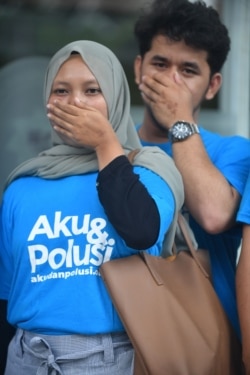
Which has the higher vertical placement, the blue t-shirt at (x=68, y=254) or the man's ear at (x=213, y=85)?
the man's ear at (x=213, y=85)

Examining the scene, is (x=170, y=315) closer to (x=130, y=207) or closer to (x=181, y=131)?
(x=130, y=207)

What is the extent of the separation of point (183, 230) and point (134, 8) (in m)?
2.25

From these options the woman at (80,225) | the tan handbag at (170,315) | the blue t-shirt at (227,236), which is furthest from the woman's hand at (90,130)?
the blue t-shirt at (227,236)

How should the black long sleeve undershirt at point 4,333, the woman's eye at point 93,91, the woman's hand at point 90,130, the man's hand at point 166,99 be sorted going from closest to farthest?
the woman's hand at point 90,130 → the woman's eye at point 93,91 → the black long sleeve undershirt at point 4,333 → the man's hand at point 166,99

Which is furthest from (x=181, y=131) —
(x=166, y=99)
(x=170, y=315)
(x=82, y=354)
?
(x=82, y=354)

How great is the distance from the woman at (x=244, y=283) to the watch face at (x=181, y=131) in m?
0.32

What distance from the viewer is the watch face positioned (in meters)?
2.72

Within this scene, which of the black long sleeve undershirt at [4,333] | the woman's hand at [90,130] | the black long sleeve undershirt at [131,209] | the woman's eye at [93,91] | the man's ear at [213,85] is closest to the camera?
the black long sleeve undershirt at [131,209]

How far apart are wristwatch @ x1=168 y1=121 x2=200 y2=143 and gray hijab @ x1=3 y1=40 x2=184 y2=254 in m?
0.21

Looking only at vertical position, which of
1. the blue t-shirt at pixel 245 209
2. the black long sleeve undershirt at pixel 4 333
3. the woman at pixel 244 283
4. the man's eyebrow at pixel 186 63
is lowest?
the black long sleeve undershirt at pixel 4 333

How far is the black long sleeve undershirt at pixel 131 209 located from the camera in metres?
2.20

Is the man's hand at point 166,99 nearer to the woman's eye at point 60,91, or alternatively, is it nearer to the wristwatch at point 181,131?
the wristwatch at point 181,131

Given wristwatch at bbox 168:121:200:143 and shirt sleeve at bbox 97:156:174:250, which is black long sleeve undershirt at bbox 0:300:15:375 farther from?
wristwatch at bbox 168:121:200:143

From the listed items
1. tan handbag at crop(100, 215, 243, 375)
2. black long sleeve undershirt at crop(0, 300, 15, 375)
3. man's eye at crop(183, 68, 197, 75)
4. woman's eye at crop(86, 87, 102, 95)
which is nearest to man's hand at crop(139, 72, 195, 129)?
man's eye at crop(183, 68, 197, 75)
